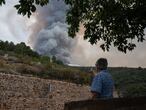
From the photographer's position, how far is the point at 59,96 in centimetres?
3222

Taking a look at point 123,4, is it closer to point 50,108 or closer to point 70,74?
point 50,108

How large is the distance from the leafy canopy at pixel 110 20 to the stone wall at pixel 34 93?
12044 millimetres

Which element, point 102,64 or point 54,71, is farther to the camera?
point 54,71

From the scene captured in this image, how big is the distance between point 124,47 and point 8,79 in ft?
43.6

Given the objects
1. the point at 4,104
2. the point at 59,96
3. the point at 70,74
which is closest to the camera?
the point at 4,104

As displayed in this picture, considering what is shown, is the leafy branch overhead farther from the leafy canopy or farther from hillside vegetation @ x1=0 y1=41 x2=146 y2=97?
hillside vegetation @ x1=0 y1=41 x2=146 y2=97

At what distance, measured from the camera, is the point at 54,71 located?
35219mm

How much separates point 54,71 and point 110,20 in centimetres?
1985

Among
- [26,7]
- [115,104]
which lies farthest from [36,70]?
[115,104]

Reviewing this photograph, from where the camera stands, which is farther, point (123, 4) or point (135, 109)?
point (123, 4)

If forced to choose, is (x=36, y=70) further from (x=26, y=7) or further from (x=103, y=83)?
(x=103, y=83)

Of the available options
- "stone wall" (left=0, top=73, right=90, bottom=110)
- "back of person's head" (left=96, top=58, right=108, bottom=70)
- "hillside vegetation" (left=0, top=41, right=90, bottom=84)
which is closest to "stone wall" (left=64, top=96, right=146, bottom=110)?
"back of person's head" (left=96, top=58, right=108, bottom=70)

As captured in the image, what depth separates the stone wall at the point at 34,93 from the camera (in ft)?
91.1

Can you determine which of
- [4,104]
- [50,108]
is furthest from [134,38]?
[50,108]
